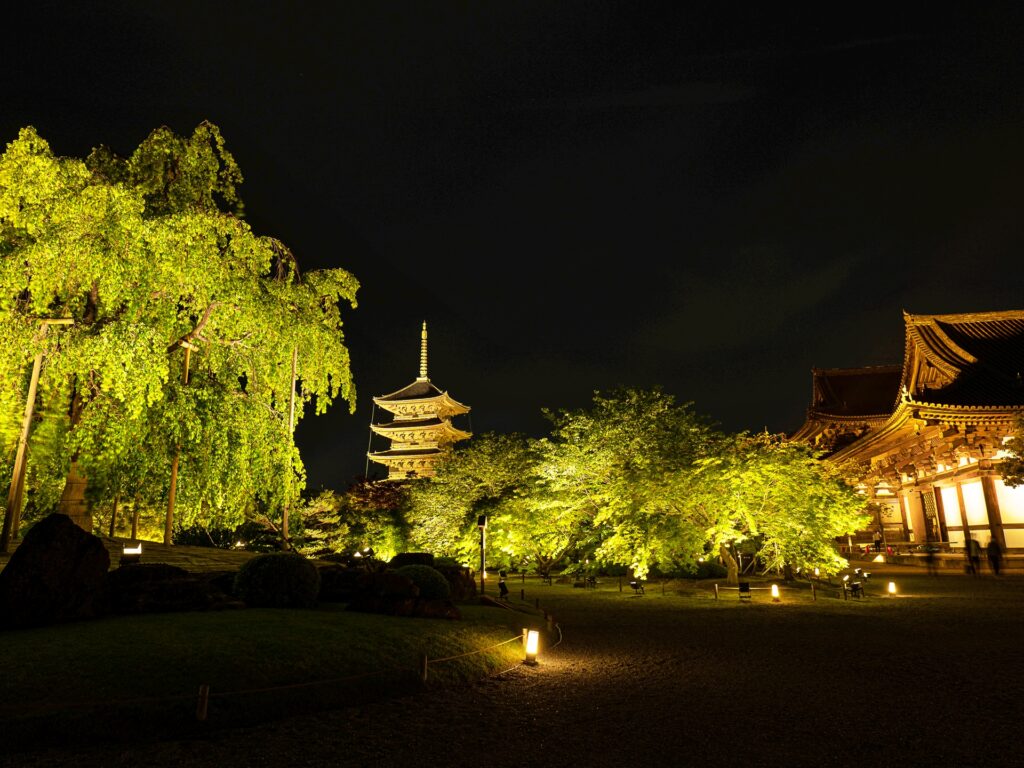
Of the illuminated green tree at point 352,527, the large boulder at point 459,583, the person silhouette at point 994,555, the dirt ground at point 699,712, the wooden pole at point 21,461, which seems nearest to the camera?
the dirt ground at point 699,712

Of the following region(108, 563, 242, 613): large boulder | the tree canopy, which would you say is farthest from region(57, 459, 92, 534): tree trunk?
the tree canopy

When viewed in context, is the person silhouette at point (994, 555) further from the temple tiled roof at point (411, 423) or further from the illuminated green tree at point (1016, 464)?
the temple tiled roof at point (411, 423)

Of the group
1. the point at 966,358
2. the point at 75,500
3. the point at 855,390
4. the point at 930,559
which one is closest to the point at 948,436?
the point at 966,358

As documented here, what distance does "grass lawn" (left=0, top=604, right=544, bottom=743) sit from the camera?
516cm

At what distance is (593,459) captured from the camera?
1969 cm

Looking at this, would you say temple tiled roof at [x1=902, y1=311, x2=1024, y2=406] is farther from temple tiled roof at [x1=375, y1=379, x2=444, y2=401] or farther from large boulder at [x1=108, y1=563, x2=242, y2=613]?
temple tiled roof at [x1=375, y1=379, x2=444, y2=401]

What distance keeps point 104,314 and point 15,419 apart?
11.8 ft

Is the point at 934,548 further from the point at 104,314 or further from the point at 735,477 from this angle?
the point at 104,314

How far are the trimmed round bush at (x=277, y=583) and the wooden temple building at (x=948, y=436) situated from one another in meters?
15.7

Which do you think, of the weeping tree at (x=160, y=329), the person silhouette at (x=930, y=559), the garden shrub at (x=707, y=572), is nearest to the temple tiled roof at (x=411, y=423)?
the garden shrub at (x=707, y=572)

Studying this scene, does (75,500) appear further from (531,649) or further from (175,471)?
(531,649)

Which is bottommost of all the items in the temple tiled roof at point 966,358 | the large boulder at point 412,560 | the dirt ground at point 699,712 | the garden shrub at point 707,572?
the dirt ground at point 699,712

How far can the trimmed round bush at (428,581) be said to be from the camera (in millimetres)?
12392

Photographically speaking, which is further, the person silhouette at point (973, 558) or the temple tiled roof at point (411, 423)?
the temple tiled roof at point (411, 423)
